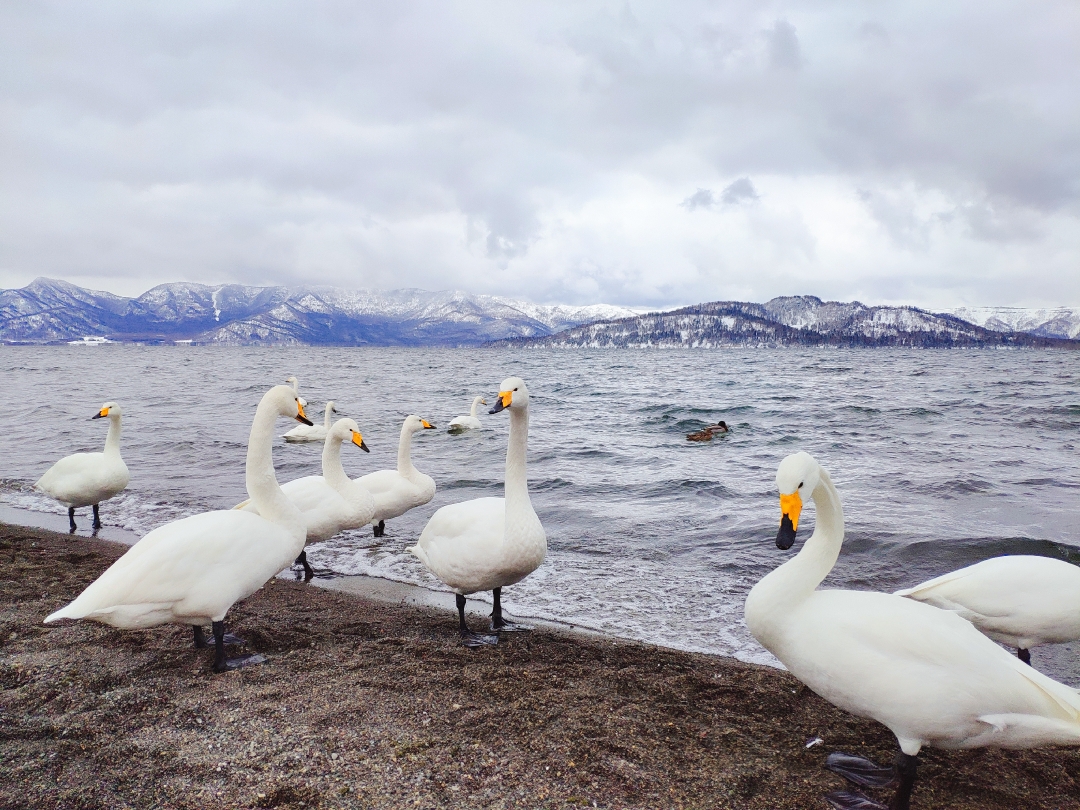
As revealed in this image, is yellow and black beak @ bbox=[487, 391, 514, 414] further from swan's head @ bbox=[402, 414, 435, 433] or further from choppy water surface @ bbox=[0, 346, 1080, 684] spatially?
swan's head @ bbox=[402, 414, 435, 433]

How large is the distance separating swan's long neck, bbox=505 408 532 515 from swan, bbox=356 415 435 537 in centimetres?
401

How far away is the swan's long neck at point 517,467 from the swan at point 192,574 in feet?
6.40

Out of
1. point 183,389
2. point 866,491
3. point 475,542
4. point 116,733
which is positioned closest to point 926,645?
point 475,542

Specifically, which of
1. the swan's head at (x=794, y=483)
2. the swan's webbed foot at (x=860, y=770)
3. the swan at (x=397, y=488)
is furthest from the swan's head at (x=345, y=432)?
the swan's webbed foot at (x=860, y=770)

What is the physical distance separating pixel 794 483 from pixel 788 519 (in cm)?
23

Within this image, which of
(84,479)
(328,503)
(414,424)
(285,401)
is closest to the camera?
(285,401)

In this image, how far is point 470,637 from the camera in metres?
5.96

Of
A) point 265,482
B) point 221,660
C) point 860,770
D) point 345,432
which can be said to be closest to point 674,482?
point 345,432

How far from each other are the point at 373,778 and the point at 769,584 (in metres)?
2.44

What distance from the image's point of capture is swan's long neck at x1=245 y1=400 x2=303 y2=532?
566 centimetres

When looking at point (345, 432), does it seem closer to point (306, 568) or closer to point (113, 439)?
point (306, 568)

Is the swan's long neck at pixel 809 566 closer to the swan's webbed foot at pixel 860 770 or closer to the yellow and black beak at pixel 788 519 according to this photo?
the yellow and black beak at pixel 788 519

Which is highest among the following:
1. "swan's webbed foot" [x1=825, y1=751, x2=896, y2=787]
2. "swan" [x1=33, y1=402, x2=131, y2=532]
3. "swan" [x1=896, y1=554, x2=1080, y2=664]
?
"swan" [x1=896, y1=554, x2=1080, y2=664]

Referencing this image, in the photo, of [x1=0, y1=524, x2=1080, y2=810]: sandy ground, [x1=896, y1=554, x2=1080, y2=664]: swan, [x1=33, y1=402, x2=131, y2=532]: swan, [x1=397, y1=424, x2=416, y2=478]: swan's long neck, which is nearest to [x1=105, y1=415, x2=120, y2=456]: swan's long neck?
[x1=33, y1=402, x2=131, y2=532]: swan
